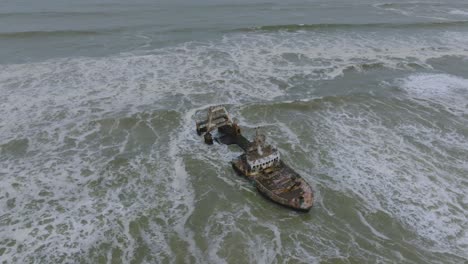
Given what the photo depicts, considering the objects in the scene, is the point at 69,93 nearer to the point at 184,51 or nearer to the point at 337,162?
the point at 184,51

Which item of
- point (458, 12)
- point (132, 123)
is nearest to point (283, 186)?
point (132, 123)

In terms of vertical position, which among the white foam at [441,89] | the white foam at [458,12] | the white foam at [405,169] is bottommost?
the white foam at [405,169]

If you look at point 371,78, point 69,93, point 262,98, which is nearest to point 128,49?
point 69,93

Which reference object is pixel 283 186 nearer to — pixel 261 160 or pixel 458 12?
pixel 261 160

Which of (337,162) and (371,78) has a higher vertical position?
(371,78)

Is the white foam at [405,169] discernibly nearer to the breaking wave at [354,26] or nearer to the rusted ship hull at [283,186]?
the rusted ship hull at [283,186]

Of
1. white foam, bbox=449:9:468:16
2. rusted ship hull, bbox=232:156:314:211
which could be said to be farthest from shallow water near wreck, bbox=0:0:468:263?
white foam, bbox=449:9:468:16

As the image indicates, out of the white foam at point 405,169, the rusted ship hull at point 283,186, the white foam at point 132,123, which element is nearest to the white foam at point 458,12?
the white foam at point 132,123
